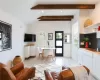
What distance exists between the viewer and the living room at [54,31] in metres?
5.79

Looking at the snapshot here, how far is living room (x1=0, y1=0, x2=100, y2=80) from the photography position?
5785 mm

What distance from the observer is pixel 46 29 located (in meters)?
10.1

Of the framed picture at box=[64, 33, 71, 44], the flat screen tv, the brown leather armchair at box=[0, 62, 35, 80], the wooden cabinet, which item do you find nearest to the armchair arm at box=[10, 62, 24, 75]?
the brown leather armchair at box=[0, 62, 35, 80]

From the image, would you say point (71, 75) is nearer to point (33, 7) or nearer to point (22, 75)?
point (22, 75)

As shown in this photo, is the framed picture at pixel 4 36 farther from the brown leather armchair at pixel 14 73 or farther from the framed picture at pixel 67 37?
the framed picture at pixel 67 37

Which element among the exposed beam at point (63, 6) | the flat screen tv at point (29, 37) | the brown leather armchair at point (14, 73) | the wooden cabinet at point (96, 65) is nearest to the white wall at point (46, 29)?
the flat screen tv at point (29, 37)

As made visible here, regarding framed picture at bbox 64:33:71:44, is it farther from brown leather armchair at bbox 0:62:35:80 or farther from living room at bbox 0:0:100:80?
brown leather armchair at bbox 0:62:35:80

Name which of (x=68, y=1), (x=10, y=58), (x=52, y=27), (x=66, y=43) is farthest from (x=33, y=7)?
(x=66, y=43)

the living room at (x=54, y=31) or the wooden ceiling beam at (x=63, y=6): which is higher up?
the wooden ceiling beam at (x=63, y=6)

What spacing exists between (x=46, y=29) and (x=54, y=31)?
0.68 meters

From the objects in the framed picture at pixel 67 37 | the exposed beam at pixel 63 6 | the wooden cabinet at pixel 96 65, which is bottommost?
the wooden cabinet at pixel 96 65

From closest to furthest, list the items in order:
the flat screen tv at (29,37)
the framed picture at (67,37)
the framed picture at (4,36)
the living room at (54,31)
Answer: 1. the framed picture at (4,36)
2. the living room at (54,31)
3. the flat screen tv at (29,37)
4. the framed picture at (67,37)

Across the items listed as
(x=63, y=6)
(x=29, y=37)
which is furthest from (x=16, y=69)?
(x=29, y=37)

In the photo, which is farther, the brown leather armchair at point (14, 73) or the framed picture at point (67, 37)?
the framed picture at point (67, 37)
